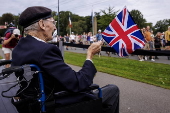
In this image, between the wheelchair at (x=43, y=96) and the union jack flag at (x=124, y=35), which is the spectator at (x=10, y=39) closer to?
the union jack flag at (x=124, y=35)

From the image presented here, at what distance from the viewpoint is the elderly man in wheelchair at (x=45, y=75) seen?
71.1 inches

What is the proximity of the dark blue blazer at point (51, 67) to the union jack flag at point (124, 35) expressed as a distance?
1505mm

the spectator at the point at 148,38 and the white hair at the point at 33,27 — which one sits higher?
the spectator at the point at 148,38

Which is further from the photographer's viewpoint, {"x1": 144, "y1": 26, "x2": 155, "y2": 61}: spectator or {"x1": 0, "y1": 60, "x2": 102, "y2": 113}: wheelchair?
{"x1": 144, "y1": 26, "x2": 155, "y2": 61}: spectator

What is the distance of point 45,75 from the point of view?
6.17ft

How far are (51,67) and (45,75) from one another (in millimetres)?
139

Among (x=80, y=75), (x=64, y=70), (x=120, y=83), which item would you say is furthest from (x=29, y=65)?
(x=120, y=83)

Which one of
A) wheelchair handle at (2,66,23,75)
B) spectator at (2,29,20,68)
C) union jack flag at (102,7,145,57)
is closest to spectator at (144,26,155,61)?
spectator at (2,29,20,68)

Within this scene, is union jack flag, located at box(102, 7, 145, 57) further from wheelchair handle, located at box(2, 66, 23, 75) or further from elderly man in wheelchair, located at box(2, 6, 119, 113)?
wheelchair handle, located at box(2, 66, 23, 75)

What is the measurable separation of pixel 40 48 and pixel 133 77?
5.42 meters

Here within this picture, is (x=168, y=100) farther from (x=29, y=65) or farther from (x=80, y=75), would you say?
(x=29, y=65)

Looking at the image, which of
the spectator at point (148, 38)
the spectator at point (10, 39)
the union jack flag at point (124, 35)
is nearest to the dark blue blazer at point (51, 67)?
the union jack flag at point (124, 35)

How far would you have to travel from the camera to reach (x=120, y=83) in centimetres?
603

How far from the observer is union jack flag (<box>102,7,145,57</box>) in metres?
3.33
